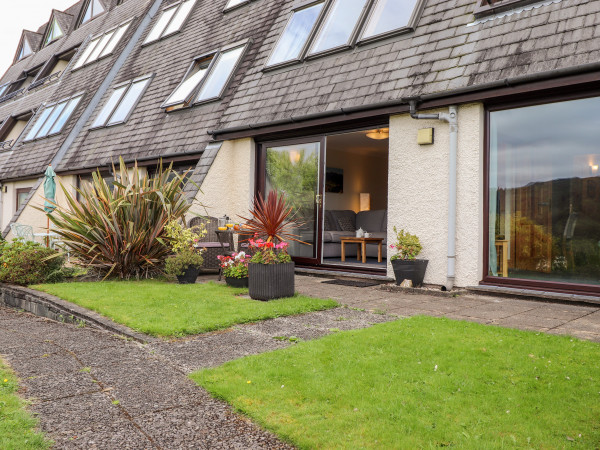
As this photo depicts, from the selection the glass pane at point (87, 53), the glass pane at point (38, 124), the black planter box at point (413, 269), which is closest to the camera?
the black planter box at point (413, 269)

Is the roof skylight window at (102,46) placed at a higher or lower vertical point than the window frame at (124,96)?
higher

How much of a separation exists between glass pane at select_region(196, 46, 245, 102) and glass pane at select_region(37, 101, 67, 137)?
7.39 meters

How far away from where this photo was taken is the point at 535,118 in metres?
5.81

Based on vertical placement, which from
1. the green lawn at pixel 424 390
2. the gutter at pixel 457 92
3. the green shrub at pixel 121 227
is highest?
the gutter at pixel 457 92

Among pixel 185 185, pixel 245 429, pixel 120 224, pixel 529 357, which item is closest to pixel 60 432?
Result: pixel 245 429

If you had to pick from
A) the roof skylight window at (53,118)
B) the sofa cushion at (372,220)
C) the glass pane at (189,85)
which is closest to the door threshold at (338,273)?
the sofa cushion at (372,220)

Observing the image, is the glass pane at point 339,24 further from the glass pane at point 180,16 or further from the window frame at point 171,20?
the glass pane at point 180,16

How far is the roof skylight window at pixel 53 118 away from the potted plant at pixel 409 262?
479 inches

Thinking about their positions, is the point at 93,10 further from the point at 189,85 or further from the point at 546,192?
the point at 546,192

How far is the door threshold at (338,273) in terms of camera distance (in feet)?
23.7

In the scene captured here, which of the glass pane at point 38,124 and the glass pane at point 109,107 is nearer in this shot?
the glass pane at point 109,107

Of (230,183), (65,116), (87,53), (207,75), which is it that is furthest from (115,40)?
(230,183)

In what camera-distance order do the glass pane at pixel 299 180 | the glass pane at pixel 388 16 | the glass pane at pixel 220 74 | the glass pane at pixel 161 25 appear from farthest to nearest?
the glass pane at pixel 161 25, the glass pane at pixel 220 74, the glass pane at pixel 299 180, the glass pane at pixel 388 16

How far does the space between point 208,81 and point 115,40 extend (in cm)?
703
